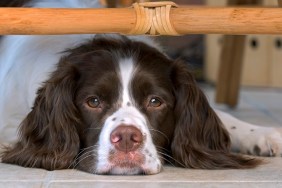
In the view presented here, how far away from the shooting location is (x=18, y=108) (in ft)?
9.27

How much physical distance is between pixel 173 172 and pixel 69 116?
A: 39cm

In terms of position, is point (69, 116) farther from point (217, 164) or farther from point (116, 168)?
point (217, 164)

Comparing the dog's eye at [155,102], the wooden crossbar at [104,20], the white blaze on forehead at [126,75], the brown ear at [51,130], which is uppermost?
the wooden crossbar at [104,20]

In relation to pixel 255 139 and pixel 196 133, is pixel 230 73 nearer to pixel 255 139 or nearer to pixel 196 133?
pixel 255 139

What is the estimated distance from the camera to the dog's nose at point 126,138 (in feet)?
6.91

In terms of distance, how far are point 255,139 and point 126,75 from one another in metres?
0.58

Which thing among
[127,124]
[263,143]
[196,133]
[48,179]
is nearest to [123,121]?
[127,124]

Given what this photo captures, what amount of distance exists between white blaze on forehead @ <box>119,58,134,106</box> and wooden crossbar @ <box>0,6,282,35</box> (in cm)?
15

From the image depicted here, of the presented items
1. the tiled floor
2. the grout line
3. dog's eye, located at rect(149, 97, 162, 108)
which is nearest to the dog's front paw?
the tiled floor

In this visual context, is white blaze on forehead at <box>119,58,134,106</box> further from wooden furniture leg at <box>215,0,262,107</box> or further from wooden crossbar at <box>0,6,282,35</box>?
wooden furniture leg at <box>215,0,262,107</box>

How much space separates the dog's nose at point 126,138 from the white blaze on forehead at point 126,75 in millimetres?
185

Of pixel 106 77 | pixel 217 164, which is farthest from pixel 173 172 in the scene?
pixel 106 77

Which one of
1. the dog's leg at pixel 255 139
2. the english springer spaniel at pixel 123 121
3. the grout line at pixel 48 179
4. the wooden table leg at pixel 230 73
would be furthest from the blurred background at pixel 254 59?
the grout line at pixel 48 179

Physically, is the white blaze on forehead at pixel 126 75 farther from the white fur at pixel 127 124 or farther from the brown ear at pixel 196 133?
the brown ear at pixel 196 133
